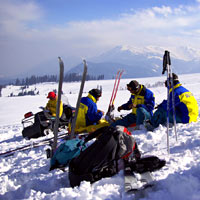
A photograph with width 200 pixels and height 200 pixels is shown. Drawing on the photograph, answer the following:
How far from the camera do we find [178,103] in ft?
17.5

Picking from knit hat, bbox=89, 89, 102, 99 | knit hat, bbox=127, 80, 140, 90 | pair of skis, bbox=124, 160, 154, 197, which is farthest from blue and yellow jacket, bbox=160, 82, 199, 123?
pair of skis, bbox=124, 160, 154, 197

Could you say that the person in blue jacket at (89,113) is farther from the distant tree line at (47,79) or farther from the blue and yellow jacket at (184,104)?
the distant tree line at (47,79)

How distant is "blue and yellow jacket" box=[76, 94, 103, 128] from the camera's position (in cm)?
654

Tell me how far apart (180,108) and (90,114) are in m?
2.65

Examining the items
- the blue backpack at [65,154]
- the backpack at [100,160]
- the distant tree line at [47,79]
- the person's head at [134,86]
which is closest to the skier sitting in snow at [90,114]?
the person's head at [134,86]

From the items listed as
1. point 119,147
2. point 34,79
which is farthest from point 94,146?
point 34,79

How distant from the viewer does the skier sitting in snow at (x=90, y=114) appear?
6539 millimetres

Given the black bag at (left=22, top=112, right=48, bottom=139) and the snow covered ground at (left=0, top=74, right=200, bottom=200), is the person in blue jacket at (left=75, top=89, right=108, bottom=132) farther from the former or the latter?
the black bag at (left=22, top=112, right=48, bottom=139)

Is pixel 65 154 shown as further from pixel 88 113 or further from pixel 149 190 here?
pixel 88 113

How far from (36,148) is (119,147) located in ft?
12.1

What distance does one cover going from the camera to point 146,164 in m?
3.00

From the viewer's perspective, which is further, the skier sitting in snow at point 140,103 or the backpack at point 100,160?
the skier sitting in snow at point 140,103

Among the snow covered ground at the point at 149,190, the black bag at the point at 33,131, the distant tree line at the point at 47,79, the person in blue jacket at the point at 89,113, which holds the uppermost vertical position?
the distant tree line at the point at 47,79

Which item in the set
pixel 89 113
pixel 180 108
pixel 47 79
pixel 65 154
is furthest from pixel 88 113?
pixel 47 79
